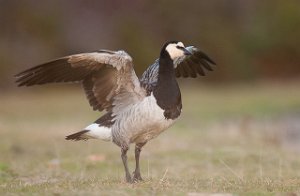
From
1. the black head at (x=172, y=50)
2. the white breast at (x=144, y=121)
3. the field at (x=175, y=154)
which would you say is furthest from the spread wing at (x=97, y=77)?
the field at (x=175, y=154)

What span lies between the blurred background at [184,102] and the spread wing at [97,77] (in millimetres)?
1112

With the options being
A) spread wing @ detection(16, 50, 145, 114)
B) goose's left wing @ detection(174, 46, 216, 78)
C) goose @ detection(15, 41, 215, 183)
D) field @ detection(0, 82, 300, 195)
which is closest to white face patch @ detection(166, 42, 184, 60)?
goose @ detection(15, 41, 215, 183)

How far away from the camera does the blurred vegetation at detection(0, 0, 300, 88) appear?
4316 cm

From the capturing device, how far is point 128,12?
4862 centimetres

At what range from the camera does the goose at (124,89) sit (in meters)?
10.0

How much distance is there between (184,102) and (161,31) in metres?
20.0

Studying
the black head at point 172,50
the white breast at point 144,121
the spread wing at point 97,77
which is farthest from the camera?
the black head at point 172,50

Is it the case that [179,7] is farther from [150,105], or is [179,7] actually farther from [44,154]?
[150,105]

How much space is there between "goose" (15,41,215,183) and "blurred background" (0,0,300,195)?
2.06 ft

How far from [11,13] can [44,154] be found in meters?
31.0

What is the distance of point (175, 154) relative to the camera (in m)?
14.4

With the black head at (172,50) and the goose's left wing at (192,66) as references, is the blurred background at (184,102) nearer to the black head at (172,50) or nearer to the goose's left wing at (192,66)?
the goose's left wing at (192,66)

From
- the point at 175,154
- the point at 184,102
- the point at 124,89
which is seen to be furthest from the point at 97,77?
the point at 184,102

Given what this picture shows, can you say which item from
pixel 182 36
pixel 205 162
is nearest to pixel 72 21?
pixel 182 36
